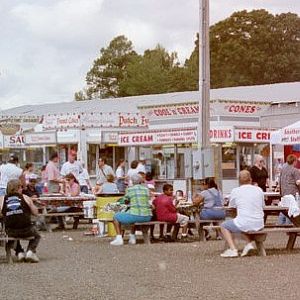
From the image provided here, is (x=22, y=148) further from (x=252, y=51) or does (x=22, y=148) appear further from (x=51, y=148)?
(x=252, y=51)

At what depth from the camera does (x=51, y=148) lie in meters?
40.6

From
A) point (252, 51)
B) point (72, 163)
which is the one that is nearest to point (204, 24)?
point (72, 163)

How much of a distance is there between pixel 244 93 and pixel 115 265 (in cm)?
3458

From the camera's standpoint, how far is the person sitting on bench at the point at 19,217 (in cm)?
1440

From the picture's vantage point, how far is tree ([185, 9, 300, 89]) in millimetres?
75500

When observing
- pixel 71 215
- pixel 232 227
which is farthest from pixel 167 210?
pixel 71 215

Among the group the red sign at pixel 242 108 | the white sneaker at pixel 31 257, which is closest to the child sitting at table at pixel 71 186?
the white sneaker at pixel 31 257

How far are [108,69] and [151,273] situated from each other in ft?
265

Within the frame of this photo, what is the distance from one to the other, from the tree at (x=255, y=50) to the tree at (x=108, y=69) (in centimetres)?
1562

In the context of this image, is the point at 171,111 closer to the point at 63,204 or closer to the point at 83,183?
the point at 83,183

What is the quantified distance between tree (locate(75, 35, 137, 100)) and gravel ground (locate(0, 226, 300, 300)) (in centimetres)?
7558

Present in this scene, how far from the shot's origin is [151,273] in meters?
12.7

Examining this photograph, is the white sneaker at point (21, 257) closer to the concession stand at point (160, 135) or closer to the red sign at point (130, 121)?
the concession stand at point (160, 135)

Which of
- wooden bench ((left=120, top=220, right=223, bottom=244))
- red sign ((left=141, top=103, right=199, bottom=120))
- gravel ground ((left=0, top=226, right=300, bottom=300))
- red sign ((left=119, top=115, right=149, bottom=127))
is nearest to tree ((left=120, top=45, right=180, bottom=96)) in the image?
red sign ((left=119, top=115, right=149, bottom=127))
